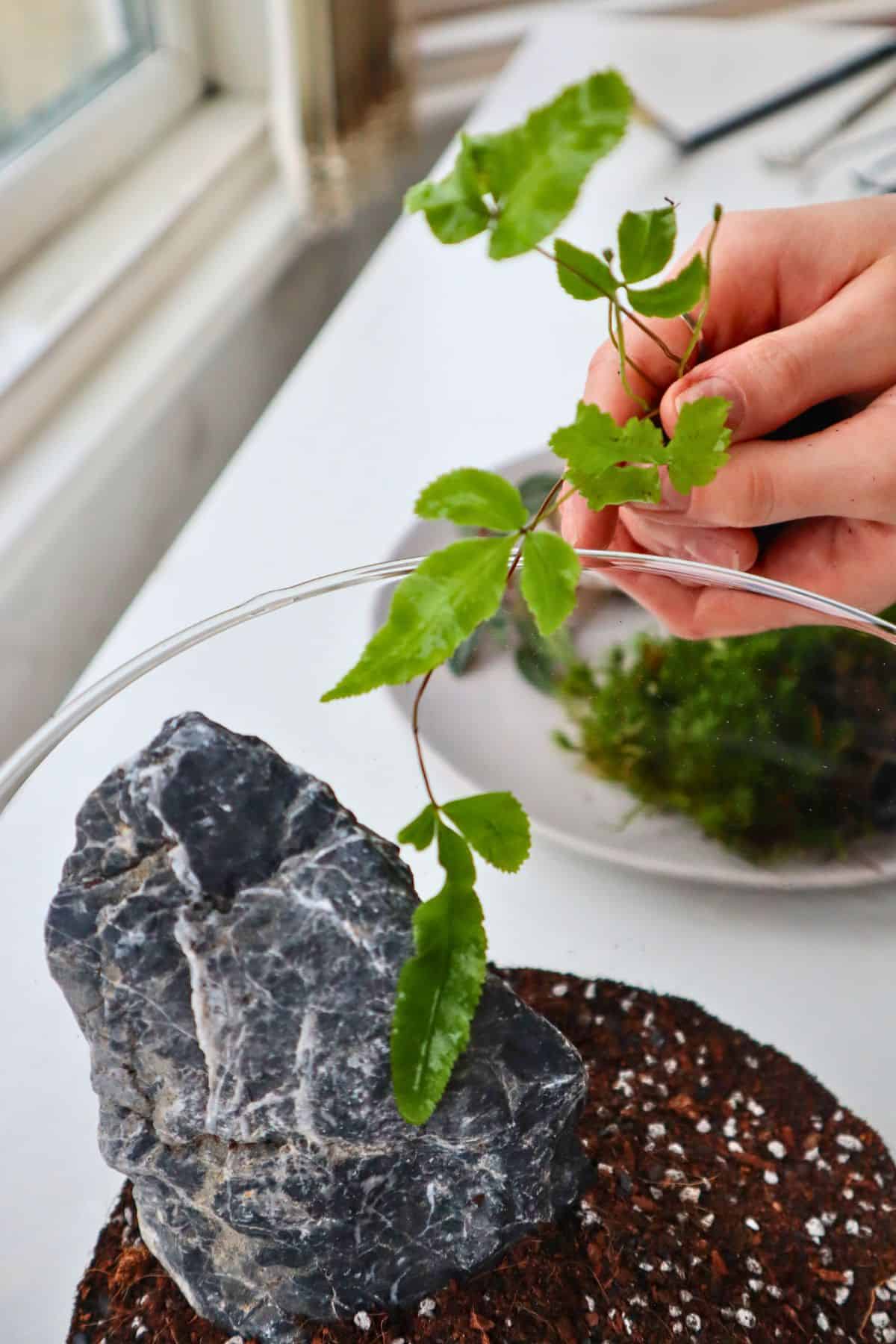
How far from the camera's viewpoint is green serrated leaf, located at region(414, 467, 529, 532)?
1.09 feet

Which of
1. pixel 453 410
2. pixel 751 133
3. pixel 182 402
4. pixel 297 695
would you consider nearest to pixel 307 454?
pixel 453 410

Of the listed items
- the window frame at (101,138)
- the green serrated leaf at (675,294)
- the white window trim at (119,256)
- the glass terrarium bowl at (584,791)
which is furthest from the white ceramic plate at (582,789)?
the window frame at (101,138)

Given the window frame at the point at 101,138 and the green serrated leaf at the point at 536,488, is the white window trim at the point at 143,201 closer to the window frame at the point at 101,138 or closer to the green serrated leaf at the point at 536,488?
the window frame at the point at 101,138

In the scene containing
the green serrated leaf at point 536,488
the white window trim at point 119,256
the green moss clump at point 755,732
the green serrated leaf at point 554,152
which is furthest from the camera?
the white window trim at point 119,256

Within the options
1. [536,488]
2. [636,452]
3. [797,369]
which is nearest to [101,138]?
[536,488]

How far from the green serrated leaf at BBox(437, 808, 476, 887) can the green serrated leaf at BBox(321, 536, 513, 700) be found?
0.18 ft

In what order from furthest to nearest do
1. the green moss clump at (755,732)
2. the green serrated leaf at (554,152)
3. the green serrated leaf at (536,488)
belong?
the green serrated leaf at (536,488) → the green moss clump at (755,732) → the green serrated leaf at (554,152)

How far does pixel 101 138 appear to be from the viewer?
3.91 feet

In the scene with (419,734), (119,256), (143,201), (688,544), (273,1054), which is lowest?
(273,1054)

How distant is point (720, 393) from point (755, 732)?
4.9 inches

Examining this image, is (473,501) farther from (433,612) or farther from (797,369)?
(797,369)

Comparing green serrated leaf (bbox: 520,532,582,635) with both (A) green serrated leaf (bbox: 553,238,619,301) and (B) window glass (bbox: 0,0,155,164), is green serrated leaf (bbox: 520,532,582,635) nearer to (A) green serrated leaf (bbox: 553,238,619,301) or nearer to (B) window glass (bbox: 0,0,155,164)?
(A) green serrated leaf (bbox: 553,238,619,301)

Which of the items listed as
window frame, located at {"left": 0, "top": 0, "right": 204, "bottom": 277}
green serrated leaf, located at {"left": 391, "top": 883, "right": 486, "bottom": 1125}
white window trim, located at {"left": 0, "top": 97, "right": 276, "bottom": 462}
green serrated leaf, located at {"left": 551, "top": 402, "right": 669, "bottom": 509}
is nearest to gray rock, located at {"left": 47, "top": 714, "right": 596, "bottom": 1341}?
green serrated leaf, located at {"left": 391, "top": 883, "right": 486, "bottom": 1125}

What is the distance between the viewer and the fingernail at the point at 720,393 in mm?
431
